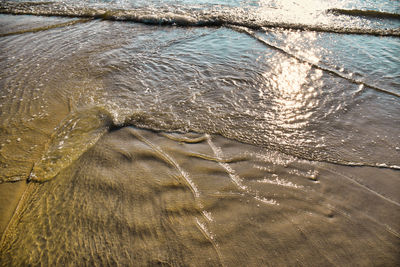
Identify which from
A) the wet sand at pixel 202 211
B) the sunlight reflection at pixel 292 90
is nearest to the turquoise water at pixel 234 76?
the sunlight reflection at pixel 292 90

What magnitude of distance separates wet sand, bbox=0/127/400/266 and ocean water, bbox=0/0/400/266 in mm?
13

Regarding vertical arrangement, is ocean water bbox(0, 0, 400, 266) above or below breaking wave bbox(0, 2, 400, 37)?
below

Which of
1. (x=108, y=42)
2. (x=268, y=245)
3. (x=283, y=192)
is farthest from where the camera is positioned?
(x=108, y=42)

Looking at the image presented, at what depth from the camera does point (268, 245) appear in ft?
6.26

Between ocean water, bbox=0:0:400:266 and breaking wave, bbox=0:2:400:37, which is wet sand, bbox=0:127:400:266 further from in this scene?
breaking wave, bbox=0:2:400:37

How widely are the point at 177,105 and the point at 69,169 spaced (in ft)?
6.03

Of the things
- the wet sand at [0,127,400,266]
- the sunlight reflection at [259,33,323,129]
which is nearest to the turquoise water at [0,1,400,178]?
the sunlight reflection at [259,33,323,129]

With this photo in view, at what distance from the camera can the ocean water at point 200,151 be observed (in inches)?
75.9

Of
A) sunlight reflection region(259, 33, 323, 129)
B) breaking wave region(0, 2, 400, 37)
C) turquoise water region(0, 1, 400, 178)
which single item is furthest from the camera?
breaking wave region(0, 2, 400, 37)

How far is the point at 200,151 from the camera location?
2.81 metres

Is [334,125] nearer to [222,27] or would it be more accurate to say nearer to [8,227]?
[8,227]

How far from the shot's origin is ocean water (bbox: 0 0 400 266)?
193 centimetres

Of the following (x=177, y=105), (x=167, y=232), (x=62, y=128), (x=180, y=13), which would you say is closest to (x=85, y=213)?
(x=167, y=232)

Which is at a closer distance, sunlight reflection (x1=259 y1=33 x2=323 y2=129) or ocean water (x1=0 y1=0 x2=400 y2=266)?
ocean water (x1=0 y1=0 x2=400 y2=266)
